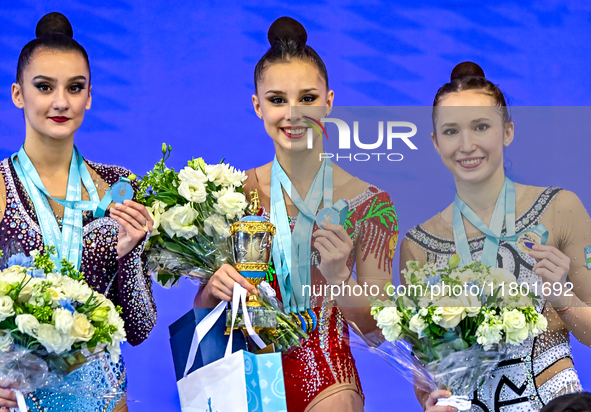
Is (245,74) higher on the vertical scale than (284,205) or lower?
higher

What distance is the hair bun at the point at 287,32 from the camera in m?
3.19

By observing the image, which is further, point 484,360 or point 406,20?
point 406,20

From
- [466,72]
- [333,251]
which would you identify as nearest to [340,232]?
[333,251]

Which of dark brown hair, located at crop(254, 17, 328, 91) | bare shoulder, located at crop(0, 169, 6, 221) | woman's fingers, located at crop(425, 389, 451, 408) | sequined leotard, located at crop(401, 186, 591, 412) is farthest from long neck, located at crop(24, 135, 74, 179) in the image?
woman's fingers, located at crop(425, 389, 451, 408)

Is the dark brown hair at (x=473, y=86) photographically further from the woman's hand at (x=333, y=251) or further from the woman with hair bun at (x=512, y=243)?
the woman's hand at (x=333, y=251)

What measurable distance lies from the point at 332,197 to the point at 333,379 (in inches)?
24.3

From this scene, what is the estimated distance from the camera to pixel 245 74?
4.55 m

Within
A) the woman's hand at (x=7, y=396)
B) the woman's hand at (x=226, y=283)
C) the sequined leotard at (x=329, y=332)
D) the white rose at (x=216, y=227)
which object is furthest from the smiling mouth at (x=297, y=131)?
the woman's hand at (x=7, y=396)

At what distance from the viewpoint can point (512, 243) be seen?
283cm

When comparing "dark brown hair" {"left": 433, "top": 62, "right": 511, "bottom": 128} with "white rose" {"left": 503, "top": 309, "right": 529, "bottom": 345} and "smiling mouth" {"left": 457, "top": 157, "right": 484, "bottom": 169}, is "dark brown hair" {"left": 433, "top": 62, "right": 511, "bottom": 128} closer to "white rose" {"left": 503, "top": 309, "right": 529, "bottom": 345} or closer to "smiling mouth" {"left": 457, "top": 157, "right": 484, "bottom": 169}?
"smiling mouth" {"left": 457, "top": 157, "right": 484, "bottom": 169}

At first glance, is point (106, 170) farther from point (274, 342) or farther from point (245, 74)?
point (245, 74)

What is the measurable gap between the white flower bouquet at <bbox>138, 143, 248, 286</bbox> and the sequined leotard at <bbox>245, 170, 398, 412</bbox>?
0.26 m

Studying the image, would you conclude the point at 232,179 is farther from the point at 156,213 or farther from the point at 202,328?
the point at 202,328

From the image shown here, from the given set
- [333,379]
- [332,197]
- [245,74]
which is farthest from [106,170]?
[245,74]
